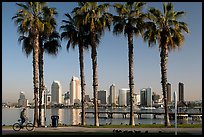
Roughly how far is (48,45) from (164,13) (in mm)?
11324

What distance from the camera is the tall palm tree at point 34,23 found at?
30359 mm

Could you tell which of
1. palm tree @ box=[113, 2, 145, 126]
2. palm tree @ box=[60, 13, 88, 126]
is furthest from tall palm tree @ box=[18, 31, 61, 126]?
palm tree @ box=[113, 2, 145, 126]

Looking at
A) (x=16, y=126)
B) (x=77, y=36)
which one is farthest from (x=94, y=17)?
(x=16, y=126)

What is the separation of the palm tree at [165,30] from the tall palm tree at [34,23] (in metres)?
9.29

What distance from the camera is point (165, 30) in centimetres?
3109

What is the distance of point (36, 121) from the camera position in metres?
31.3

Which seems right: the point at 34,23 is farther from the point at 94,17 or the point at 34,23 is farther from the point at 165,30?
the point at 165,30

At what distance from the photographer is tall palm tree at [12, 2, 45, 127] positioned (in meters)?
30.4

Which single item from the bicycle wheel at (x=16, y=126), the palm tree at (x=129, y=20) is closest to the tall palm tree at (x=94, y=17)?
the palm tree at (x=129, y=20)

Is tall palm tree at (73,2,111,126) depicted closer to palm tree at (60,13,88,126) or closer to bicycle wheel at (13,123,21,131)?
palm tree at (60,13,88,126)

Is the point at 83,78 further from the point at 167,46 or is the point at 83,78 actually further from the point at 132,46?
the point at 167,46

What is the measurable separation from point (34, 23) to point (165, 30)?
1109 cm

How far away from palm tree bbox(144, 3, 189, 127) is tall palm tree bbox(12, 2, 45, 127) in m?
9.29

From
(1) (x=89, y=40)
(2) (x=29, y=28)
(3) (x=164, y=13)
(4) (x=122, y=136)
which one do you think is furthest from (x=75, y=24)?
(4) (x=122, y=136)
